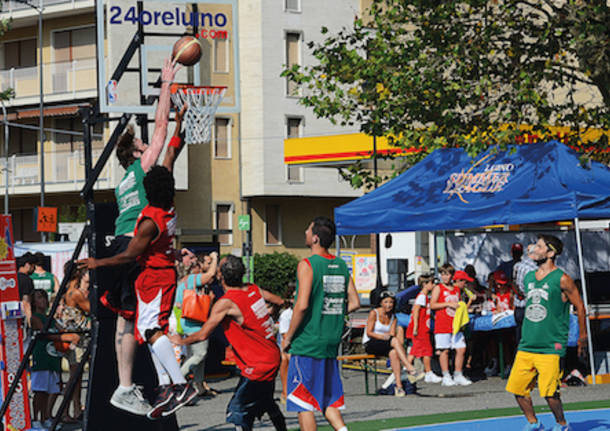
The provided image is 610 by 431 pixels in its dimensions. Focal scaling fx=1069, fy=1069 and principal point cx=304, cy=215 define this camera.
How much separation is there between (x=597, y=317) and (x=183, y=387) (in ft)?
35.4

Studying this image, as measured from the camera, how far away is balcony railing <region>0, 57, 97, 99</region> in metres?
47.8

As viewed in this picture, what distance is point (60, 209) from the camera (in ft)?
160

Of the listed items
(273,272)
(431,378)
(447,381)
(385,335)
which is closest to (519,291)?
(447,381)

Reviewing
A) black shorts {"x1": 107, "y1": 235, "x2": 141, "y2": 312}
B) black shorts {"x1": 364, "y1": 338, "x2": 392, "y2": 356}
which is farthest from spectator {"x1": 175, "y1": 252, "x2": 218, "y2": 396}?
black shorts {"x1": 107, "y1": 235, "x2": 141, "y2": 312}

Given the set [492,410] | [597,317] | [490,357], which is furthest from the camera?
[490,357]

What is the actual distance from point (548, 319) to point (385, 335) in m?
5.74

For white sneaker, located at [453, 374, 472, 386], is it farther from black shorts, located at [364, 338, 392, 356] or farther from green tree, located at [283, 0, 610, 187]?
green tree, located at [283, 0, 610, 187]

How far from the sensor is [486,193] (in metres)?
18.0

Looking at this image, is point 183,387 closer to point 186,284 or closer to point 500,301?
point 186,284

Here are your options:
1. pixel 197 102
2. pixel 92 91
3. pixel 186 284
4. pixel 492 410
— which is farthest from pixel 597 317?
pixel 92 91

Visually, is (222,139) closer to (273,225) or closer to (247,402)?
(273,225)

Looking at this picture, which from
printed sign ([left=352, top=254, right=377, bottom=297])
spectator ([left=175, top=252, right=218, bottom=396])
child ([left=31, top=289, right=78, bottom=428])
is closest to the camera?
child ([left=31, top=289, right=78, bottom=428])

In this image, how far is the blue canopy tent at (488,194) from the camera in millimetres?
17016

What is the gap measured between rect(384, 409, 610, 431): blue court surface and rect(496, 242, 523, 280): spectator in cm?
692
